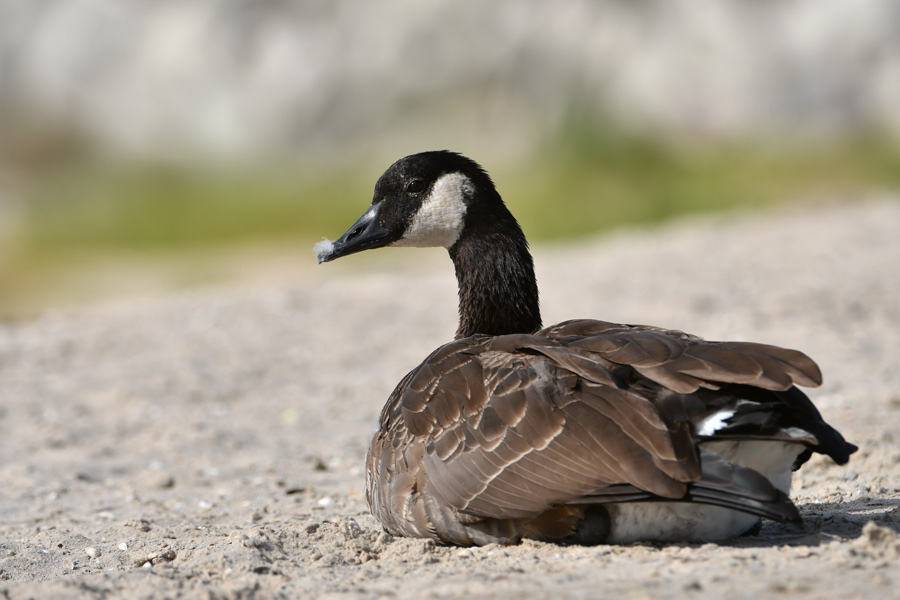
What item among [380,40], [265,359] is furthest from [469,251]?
[380,40]

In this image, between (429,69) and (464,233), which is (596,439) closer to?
(464,233)

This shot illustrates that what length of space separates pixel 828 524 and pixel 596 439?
47.0 inches

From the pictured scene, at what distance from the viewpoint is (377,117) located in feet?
87.7

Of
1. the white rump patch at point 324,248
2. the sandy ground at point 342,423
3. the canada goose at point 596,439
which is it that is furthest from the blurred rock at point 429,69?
the canada goose at point 596,439

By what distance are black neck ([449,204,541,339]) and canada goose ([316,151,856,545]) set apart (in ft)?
1.61

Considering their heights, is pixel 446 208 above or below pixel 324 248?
above

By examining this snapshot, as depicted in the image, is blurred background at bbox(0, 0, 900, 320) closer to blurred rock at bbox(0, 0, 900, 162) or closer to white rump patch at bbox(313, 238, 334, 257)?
blurred rock at bbox(0, 0, 900, 162)

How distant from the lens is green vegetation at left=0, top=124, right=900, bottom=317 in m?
18.0

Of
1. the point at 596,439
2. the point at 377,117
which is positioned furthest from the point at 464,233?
the point at 377,117

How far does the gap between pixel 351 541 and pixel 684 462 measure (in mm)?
1452

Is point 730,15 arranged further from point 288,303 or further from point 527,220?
point 288,303

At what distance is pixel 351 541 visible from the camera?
13.0 ft

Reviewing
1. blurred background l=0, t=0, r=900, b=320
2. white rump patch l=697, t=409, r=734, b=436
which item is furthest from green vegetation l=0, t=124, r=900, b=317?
white rump patch l=697, t=409, r=734, b=436

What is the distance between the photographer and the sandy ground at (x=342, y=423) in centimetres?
331
